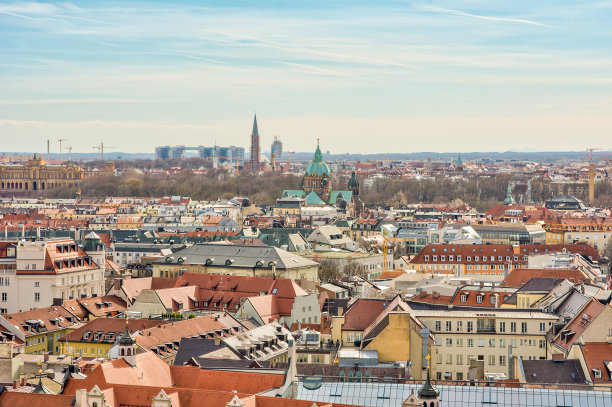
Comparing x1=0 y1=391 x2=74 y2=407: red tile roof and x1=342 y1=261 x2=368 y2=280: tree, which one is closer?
x1=0 y1=391 x2=74 y2=407: red tile roof

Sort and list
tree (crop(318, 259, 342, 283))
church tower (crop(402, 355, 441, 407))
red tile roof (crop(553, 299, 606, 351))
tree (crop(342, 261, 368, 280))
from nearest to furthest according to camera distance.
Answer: church tower (crop(402, 355, 441, 407))
red tile roof (crop(553, 299, 606, 351))
tree (crop(318, 259, 342, 283))
tree (crop(342, 261, 368, 280))

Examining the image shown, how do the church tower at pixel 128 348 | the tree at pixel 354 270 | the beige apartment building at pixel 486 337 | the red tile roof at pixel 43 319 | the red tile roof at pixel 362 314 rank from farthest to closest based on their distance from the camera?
1. the tree at pixel 354 270
2. the red tile roof at pixel 43 319
3. the red tile roof at pixel 362 314
4. the beige apartment building at pixel 486 337
5. the church tower at pixel 128 348

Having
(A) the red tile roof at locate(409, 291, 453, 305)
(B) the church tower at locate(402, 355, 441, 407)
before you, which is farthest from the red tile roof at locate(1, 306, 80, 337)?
(B) the church tower at locate(402, 355, 441, 407)

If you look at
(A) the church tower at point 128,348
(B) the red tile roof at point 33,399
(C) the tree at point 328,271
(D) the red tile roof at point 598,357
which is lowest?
(C) the tree at point 328,271

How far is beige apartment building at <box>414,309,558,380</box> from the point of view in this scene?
178 feet

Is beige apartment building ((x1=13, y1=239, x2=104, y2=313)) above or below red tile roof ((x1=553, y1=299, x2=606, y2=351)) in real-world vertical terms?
below

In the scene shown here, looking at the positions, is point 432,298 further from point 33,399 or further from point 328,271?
point 328,271

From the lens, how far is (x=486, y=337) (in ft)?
179

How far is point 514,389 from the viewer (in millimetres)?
35812

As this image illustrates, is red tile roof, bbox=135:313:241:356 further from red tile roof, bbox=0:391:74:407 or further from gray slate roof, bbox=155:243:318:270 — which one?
gray slate roof, bbox=155:243:318:270

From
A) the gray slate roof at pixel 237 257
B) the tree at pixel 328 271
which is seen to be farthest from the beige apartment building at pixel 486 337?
the tree at pixel 328 271

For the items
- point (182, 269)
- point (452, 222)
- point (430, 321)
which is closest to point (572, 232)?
point (452, 222)

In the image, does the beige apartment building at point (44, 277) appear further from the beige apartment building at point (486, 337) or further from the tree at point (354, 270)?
the beige apartment building at point (486, 337)

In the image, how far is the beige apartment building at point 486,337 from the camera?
178 ft
